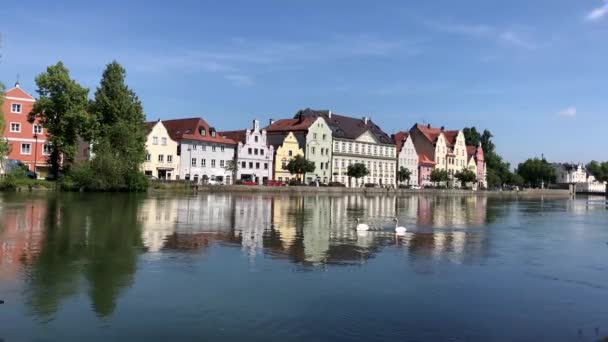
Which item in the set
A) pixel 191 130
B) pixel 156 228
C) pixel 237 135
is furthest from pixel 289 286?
pixel 237 135

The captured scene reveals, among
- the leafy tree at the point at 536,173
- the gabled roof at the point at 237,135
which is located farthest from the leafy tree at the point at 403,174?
the leafy tree at the point at 536,173

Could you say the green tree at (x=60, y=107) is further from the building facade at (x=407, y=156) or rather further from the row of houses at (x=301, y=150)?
the building facade at (x=407, y=156)

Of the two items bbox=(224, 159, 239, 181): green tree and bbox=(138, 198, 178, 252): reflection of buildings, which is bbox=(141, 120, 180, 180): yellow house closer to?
bbox=(224, 159, 239, 181): green tree

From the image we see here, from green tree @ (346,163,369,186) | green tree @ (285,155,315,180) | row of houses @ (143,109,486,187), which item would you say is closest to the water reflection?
row of houses @ (143,109,486,187)

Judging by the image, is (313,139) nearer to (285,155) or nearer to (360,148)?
(285,155)

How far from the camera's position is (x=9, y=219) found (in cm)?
2797

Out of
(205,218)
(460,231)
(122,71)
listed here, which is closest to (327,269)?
Result: (460,231)

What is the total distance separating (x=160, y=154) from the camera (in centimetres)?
8912

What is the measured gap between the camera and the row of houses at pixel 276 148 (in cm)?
8031

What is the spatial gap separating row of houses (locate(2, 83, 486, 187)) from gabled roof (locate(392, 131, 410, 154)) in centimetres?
25

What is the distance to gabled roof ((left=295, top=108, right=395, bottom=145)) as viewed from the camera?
116 meters

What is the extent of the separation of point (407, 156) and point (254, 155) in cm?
4597

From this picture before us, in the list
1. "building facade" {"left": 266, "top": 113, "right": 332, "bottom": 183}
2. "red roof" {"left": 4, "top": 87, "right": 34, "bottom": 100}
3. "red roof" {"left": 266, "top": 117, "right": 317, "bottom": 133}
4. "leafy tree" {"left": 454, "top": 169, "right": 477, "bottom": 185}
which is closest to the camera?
"red roof" {"left": 4, "top": 87, "right": 34, "bottom": 100}

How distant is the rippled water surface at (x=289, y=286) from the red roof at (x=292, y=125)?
85.0 m
